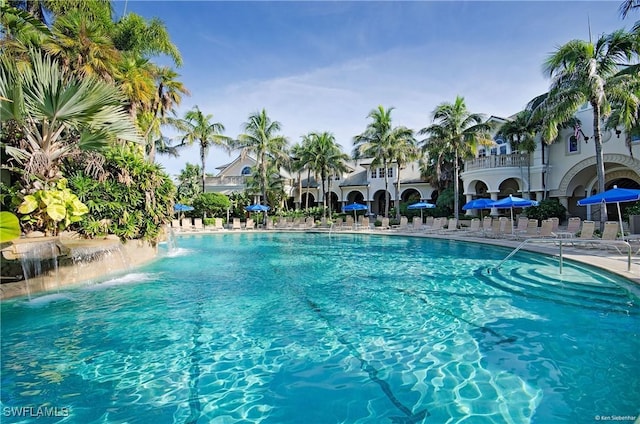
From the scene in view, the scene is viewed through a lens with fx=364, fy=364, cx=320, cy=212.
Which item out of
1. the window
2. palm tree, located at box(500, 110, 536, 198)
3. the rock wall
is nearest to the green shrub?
palm tree, located at box(500, 110, 536, 198)

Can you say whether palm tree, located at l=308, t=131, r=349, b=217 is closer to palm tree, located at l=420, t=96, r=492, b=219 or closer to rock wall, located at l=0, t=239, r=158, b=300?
palm tree, located at l=420, t=96, r=492, b=219

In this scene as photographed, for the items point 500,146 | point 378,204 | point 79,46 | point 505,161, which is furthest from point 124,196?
point 378,204

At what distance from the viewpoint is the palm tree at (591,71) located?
1642 cm

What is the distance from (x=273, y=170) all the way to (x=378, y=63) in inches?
874

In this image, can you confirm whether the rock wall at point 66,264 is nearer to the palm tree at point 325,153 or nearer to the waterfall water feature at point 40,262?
the waterfall water feature at point 40,262

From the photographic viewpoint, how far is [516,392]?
424 centimetres

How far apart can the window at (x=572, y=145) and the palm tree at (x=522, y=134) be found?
2290mm

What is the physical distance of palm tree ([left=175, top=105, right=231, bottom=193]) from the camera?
38344mm

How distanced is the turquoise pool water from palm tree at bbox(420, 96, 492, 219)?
61.2 ft

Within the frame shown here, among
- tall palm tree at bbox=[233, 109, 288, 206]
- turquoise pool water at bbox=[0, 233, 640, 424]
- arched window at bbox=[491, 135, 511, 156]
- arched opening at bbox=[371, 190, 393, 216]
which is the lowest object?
turquoise pool water at bbox=[0, 233, 640, 424]

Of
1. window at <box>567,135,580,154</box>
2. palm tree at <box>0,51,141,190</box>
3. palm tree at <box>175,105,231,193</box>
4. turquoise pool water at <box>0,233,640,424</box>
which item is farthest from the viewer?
palm tree at <box>175,105,231,193</box>

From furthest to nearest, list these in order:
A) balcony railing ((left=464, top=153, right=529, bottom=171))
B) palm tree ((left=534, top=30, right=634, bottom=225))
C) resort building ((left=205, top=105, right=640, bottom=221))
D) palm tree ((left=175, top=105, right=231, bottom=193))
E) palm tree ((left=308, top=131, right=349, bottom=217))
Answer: palm tree ((left=175, top=105, right=231, bottom=193)), palm tree ((left=308, top=131, right=349, bottom=217)), balcony railing ((left=464, top=153, right=529, bottom=171)), resort building ((left=205, top=105, right=640, bottom=221)), palm tree ((left=534, top=30, right=634, bottom=225))

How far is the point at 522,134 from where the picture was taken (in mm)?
27438

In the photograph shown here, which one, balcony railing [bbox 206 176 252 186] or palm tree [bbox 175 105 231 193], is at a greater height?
palm tree [bbox 175 105 231 193]
